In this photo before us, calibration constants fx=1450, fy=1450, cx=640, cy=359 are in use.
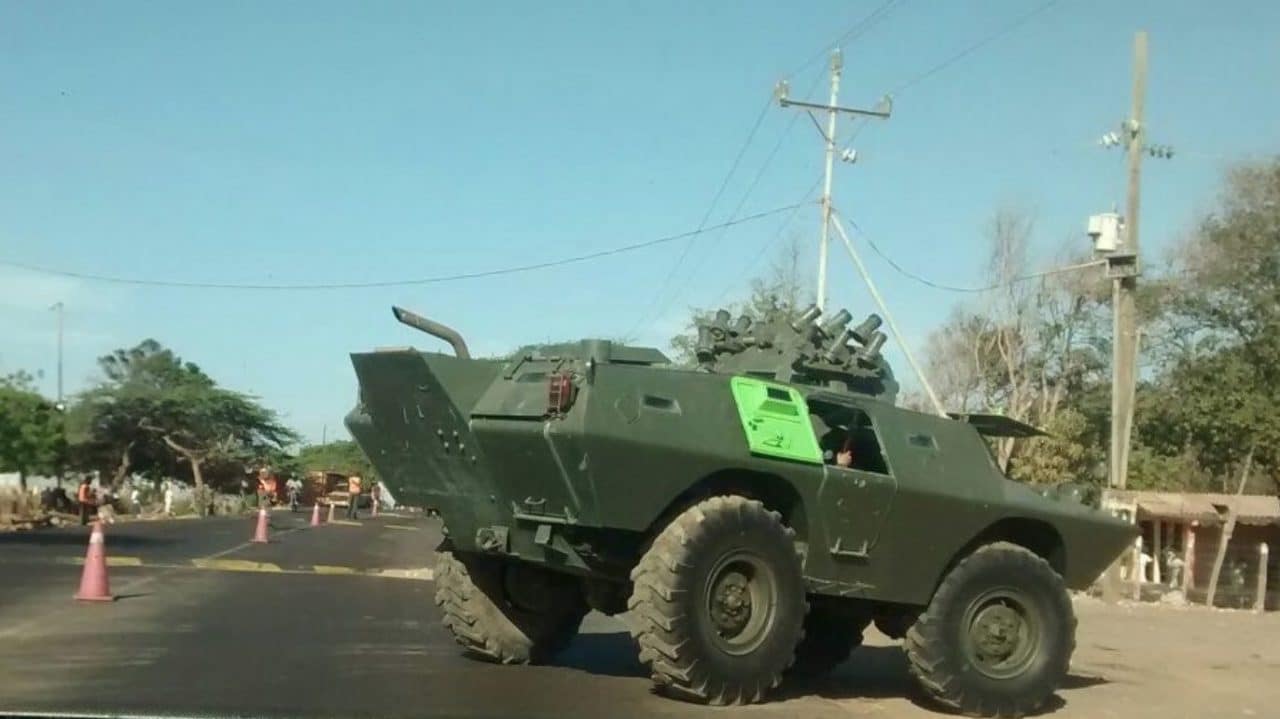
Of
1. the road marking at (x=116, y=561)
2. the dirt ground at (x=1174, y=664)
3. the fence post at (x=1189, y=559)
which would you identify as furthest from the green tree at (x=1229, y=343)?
the road marking at (x=116, y=561)

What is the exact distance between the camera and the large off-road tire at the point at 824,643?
10617 millimetres

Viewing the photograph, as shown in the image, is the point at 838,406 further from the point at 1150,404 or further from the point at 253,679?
the point at 1150,404

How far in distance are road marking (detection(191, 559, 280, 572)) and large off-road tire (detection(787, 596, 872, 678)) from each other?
11626 mm

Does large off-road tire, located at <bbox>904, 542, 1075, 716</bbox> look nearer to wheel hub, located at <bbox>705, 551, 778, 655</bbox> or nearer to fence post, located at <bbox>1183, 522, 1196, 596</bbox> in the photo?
wheel hub, located at <bbox>705, 551, 778, 655</bbox>

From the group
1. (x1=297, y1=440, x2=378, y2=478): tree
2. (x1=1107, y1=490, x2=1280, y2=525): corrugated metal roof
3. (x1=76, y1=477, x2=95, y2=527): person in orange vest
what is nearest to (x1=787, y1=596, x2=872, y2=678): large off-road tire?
(x1=1107, y1=490, x2=1280, y2=525): corrugated metal roof

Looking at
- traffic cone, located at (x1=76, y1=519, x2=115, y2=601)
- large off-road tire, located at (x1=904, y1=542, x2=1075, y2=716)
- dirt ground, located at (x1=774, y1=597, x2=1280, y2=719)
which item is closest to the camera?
large off-road tire, located at (x1=904, y1=542, x2=1075, y2=716)

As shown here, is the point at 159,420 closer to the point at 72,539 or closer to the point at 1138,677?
the point at 72,539

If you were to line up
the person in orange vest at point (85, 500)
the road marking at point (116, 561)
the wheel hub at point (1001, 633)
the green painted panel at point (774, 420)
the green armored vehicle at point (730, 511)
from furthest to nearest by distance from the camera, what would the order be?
1. the person in orange vest at point (85, 500)
2. the road marking at point (116, 561)
3. the wheel hub at point (1001, 633)
4. the green painted panel at point (774, 420)
5. the green armored vehicle at point (730, 511)

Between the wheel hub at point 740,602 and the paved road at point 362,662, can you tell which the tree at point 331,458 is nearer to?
the paved road at point 362,662

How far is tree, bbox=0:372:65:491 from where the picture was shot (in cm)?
3756

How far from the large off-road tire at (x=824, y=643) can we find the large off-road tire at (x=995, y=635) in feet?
3.51

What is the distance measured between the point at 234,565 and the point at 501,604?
12071mm

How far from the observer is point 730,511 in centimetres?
854

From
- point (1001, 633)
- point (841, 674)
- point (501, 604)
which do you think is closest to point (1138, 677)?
point (841, 674)
